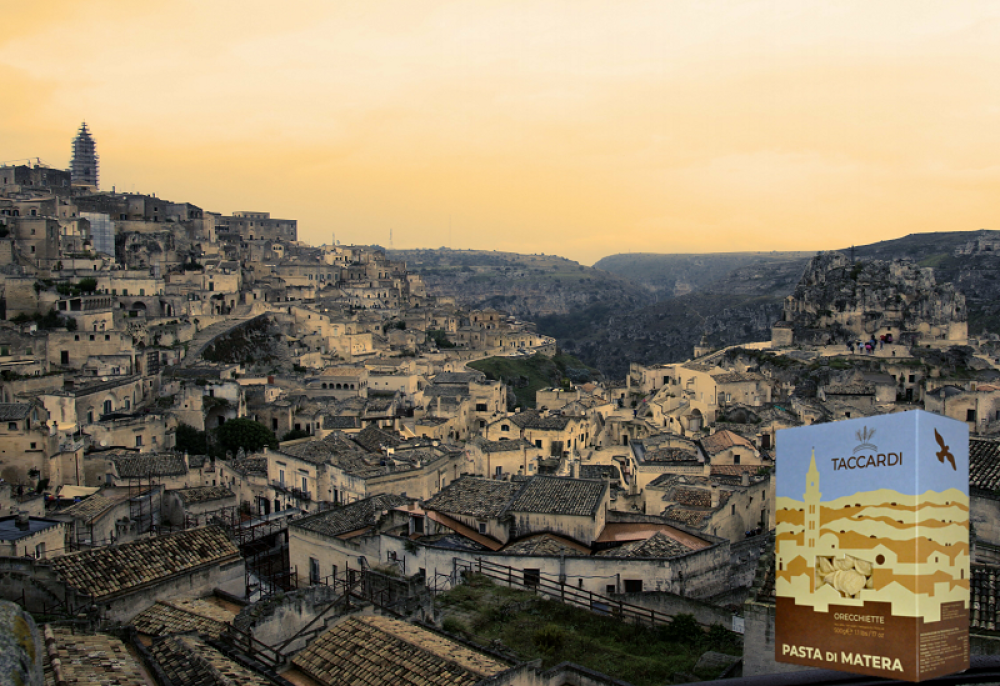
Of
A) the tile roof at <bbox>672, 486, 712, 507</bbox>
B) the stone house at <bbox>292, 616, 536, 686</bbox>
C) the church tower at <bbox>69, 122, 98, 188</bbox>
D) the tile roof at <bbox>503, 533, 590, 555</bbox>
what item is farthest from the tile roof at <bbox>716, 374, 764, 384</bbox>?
the church tower at <bbox>69, 122, 98, 188</bbox>

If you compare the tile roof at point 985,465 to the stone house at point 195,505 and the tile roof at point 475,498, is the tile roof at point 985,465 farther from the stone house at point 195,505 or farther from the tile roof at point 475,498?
the stone house at point 195,505

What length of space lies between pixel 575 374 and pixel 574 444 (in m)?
56.8

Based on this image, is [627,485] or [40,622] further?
[627,485]

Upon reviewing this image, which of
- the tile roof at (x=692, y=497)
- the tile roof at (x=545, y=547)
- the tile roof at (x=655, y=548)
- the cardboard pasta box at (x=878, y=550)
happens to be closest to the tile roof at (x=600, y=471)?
the tile roof at (x=692, y=497)

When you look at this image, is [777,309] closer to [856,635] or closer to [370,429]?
[370,429]

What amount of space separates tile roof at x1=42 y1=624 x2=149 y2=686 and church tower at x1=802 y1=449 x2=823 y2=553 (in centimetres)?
1069

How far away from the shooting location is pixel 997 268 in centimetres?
13262

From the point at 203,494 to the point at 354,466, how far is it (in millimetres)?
6084

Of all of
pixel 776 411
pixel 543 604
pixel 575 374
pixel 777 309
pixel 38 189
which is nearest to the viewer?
pixel 543 604

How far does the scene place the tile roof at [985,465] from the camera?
61.9ft

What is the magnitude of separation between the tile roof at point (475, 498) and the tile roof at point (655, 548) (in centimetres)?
425

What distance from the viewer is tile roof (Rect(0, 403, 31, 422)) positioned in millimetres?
35344

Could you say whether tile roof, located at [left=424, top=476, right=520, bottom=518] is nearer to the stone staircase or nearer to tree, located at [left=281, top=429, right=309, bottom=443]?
tree, located at [left=281, top=429, right=309, bottom=443]

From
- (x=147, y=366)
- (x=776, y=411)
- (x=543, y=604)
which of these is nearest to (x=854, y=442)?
(x=543, y=604)
